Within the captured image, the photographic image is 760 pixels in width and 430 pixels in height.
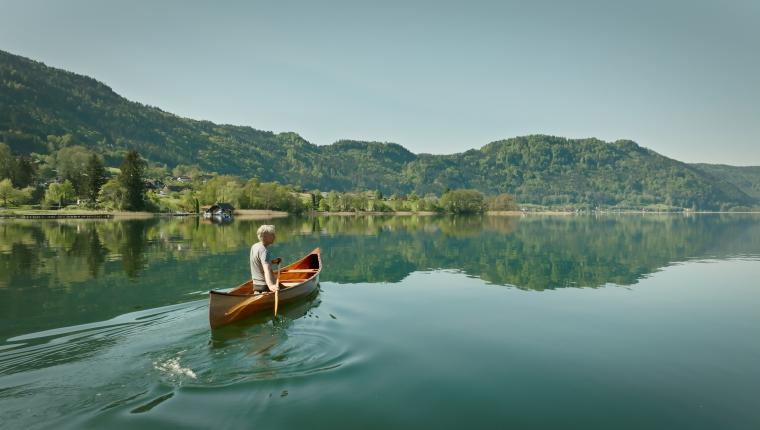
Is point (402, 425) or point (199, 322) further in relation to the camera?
point (199, 322)

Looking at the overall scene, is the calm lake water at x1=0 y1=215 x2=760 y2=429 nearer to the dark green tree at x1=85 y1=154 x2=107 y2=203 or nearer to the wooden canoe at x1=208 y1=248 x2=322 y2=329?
the wooden canoe at x1=208 y1=248 x2=322 y2=329

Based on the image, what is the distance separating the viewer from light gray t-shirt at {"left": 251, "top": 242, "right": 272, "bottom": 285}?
14633mm

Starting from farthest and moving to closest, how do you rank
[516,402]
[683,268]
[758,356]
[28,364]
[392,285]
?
[683,268] → [392,285] → [758,356] → [28,364] → [516,402]

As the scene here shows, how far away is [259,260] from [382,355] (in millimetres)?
5872

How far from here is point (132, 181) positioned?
388 feet

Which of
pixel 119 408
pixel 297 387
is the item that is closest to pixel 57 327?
pixel 119 408

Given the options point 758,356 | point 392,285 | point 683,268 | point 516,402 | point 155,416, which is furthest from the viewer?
point 683,268

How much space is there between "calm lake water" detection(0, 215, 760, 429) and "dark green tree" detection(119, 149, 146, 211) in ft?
343

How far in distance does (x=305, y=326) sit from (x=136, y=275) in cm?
1520

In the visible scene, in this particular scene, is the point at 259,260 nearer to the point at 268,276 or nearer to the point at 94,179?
the point at 268,276

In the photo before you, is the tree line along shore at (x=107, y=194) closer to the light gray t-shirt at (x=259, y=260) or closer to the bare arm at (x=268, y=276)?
the light gray t-shirt at (x=259, y=260)

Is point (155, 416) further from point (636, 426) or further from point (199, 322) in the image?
point (636, 426)

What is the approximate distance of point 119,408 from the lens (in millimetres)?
8016

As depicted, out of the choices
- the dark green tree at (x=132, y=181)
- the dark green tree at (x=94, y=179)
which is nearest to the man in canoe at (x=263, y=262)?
the dark green tree at (x=132, y=181)
